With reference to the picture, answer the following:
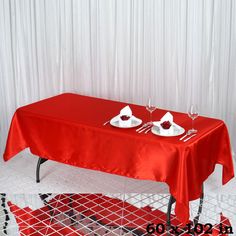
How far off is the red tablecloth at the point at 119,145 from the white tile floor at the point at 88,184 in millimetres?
223

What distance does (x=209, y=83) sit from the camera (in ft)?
13.9

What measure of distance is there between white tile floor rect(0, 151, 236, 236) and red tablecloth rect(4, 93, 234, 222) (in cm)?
22

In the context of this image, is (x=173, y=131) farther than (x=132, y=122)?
No

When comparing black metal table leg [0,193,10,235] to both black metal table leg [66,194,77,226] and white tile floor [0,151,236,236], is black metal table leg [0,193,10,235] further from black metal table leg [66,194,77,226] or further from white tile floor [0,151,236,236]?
black metal table leg [66,194,77,226]

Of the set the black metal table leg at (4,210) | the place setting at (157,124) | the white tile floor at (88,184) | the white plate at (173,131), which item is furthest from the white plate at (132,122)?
the black metal table leg at (4,210)

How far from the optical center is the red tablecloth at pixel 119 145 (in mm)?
2873

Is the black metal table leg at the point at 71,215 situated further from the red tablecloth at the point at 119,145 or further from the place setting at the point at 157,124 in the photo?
the place setting at the point at 157,124

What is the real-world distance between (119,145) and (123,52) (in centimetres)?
142

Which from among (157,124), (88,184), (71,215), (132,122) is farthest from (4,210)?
(157,124)

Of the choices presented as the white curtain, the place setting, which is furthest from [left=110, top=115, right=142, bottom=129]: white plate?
the white curtain

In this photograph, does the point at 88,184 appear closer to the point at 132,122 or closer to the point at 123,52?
the point at 132,122

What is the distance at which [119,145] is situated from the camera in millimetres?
3070

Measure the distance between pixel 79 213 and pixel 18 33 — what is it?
6.22 ft

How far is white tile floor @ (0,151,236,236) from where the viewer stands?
3.49m
